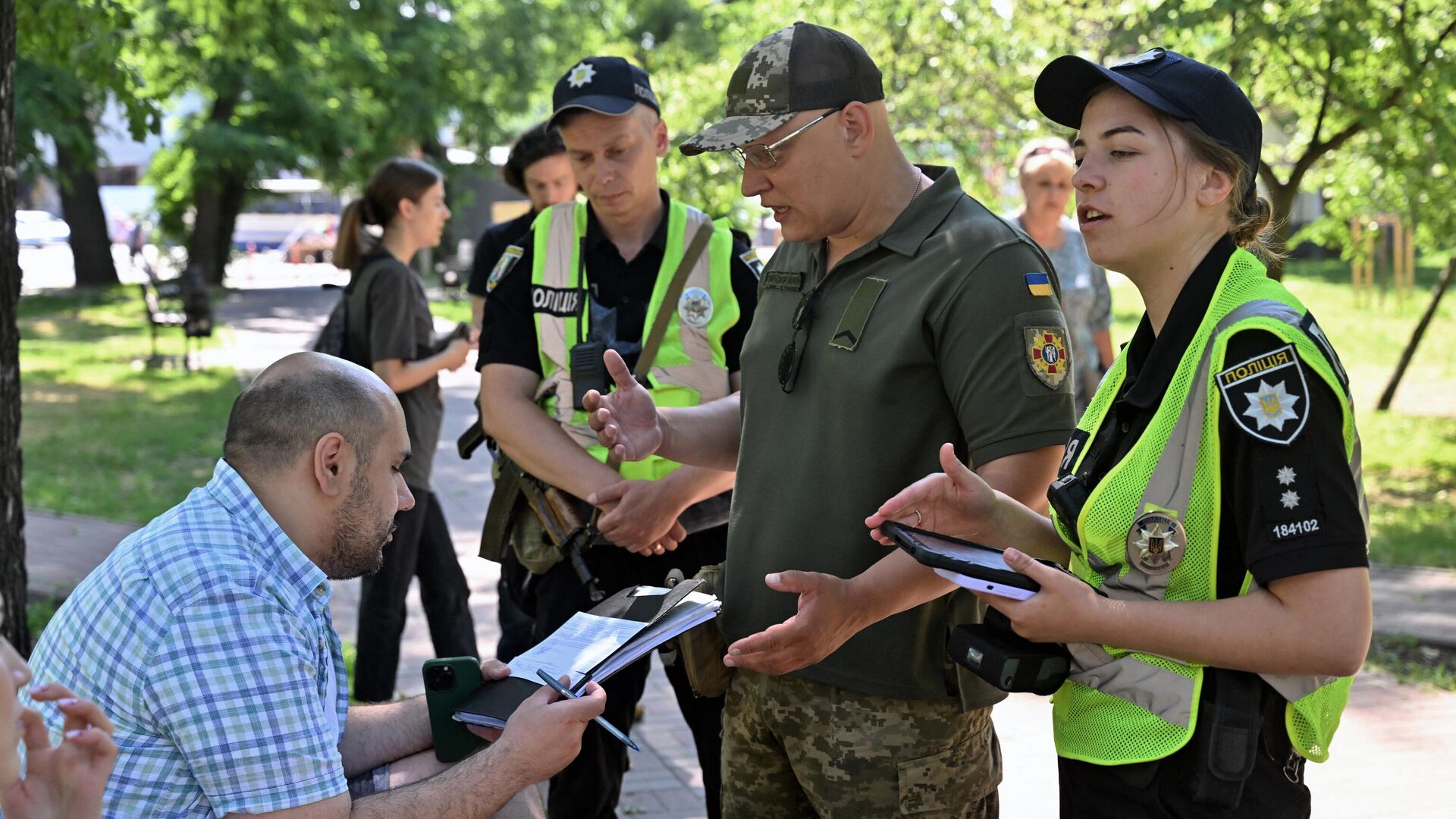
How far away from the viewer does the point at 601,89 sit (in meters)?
3.52

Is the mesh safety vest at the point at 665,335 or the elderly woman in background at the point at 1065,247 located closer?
the mesh safety vest at the point at 665,335

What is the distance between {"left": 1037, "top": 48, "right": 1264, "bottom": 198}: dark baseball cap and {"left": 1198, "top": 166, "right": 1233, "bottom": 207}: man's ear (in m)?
0.04

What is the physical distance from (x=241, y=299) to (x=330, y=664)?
87.6ft

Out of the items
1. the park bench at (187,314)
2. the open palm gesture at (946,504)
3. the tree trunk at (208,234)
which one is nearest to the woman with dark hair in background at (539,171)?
the open palm gesture at (946,504)

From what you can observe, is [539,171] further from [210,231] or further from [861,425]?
[210,231]

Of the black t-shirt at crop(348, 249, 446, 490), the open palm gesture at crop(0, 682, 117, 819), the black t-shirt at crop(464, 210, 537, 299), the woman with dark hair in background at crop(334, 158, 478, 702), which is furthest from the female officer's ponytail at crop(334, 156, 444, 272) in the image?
the open palm gesture at crop(0, 682, 117, 819)

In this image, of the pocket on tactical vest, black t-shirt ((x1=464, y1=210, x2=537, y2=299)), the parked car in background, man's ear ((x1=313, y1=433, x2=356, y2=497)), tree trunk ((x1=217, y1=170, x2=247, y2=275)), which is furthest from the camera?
the parked car in background

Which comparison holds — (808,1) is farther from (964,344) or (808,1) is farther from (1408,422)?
(964,344)

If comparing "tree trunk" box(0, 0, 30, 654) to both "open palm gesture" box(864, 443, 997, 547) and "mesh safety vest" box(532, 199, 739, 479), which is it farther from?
"open palm gesture" box(864, 443, 997, 547)

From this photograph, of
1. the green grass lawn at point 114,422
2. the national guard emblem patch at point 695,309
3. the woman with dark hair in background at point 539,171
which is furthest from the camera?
the green grass lawn at point 114,422

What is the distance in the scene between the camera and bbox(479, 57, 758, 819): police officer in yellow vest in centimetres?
352

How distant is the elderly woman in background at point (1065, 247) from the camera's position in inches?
242

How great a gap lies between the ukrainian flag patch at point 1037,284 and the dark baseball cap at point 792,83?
484 mm

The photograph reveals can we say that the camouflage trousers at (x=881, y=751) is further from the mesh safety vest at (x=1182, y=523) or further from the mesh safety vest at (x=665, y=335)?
the mesh safety vest at (x=665, y=335)
